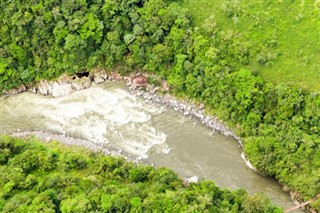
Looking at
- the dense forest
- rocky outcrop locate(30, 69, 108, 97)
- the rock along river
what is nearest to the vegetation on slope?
the rock along river

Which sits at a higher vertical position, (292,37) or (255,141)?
(292,37)

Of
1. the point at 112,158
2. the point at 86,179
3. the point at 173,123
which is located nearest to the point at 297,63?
the point at 173,123

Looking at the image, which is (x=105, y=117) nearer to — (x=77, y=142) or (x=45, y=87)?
(x=77, y=142)

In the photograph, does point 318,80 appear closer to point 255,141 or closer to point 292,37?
point 292,37

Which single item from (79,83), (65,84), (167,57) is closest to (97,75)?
(79,83)

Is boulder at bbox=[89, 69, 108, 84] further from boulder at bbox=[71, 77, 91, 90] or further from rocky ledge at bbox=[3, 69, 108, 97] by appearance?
boulder at bbox=[71, 77, 91, 90]

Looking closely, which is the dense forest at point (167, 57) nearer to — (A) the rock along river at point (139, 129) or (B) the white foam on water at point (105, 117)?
(A) the rock along river at point (139, 129)

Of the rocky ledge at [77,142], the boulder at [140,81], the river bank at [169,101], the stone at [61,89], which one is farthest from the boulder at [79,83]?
the rocky ledge at [77,142]
